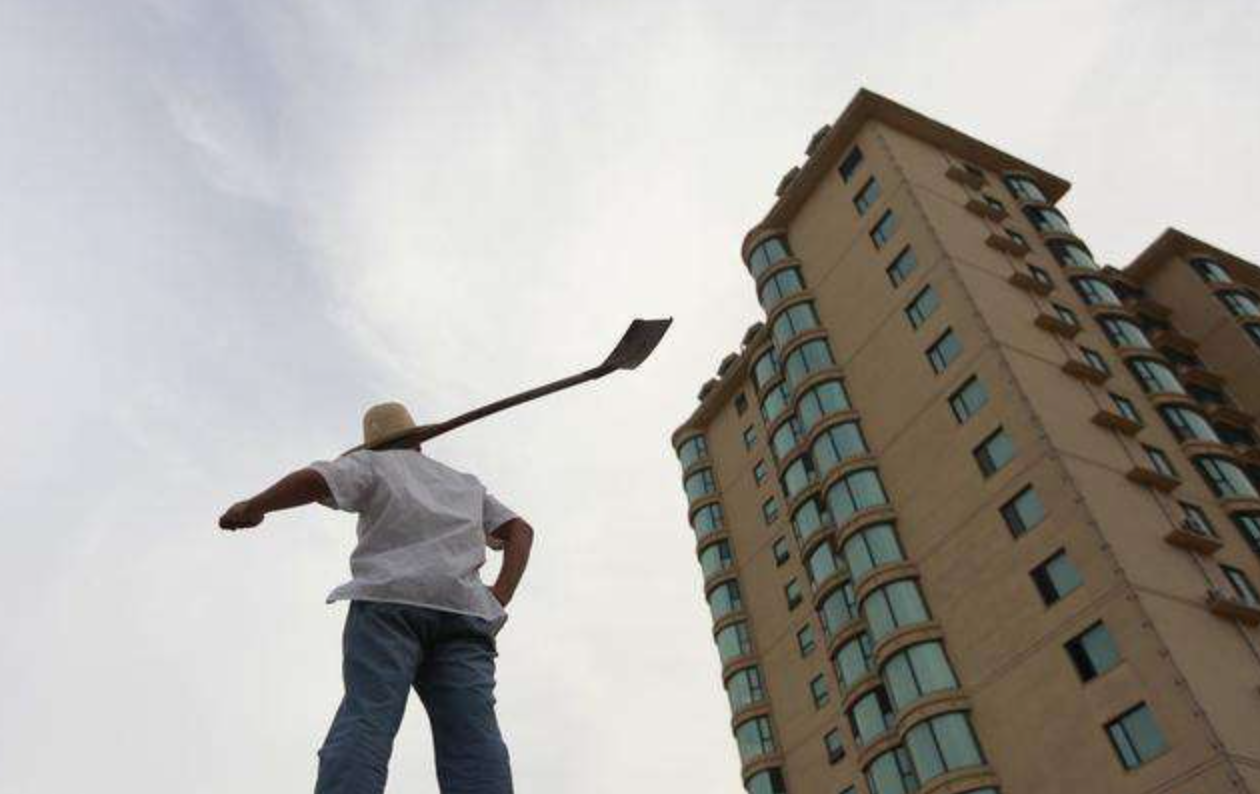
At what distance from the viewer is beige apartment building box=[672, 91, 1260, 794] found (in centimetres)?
2702

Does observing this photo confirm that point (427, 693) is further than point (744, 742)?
No

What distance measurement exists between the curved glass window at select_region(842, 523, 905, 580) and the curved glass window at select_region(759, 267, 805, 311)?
1275 cm

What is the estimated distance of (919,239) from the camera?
3841cm

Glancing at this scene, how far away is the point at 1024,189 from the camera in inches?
1861

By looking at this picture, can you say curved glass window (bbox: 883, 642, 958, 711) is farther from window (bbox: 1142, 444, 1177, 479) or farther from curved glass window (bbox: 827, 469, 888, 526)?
→ window (bbox: 1142, 444, 1177, 479)

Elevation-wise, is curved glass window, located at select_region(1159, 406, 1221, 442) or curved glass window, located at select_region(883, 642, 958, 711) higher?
curved glass window, located at select_region(1159, 406, 1221, 442)

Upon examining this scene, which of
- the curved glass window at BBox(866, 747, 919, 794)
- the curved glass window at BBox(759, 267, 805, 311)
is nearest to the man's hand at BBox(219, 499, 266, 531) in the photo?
the curved glass window at BBox(866, 747, 919, 794)

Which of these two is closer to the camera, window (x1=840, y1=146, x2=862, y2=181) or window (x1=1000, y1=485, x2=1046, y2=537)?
window (x1=1000, y1=485, x2=1046, y2=537)

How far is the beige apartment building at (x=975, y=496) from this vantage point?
27.0 m

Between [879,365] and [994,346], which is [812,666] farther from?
[994,346]

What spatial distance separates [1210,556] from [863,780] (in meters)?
13.6

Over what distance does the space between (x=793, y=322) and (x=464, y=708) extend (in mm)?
40303

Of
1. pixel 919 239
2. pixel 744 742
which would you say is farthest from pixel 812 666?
pixel 919 239

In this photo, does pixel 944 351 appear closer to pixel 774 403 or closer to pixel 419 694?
pixel 774 403
